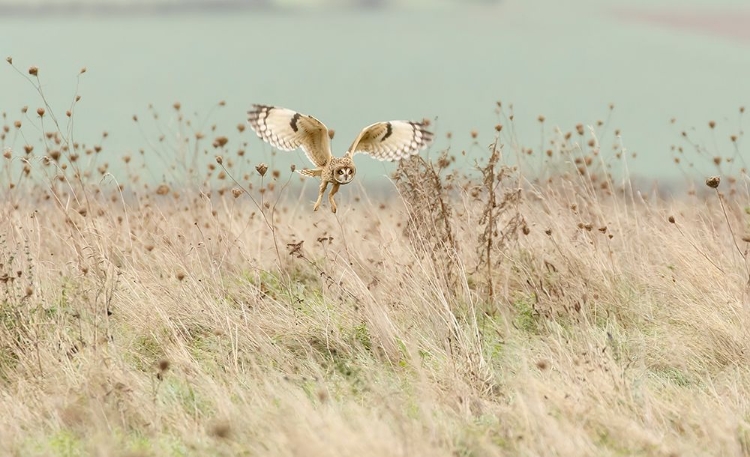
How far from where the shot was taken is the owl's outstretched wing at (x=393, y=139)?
5457mm

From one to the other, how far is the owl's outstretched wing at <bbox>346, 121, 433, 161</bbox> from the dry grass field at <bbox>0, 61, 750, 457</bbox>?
0.63 metres

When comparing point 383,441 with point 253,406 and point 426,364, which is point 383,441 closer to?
point 253,406

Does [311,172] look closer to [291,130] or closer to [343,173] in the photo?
[343,173]

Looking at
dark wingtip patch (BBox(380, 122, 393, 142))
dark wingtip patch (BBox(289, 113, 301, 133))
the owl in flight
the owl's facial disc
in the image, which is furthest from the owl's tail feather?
dark wingtip patch (BBox(380, 122, 393, 142))

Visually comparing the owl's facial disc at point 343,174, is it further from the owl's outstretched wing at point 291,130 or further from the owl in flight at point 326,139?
the owl's outstretched wing at point 291,130

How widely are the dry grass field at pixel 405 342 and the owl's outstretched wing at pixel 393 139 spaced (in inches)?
24.9

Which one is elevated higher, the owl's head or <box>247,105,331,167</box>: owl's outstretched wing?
<box>247,105,331,167</box>: owl's outstretched wing

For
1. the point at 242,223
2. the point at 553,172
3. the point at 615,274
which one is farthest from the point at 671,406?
Answer: the point at 242,223

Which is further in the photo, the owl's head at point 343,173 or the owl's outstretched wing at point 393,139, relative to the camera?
the owl's outstretched wing at point 393,139

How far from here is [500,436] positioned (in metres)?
4.45

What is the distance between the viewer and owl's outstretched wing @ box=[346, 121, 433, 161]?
17.9 feet

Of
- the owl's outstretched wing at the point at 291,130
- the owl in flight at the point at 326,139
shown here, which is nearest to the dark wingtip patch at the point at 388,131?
the owl in flight at the point at 326,139

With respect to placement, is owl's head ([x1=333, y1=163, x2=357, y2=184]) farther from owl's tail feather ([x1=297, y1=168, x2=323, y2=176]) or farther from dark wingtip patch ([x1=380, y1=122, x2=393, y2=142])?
dark wingtip patch ([x1=380, y1=122, x2=393, y2=142])

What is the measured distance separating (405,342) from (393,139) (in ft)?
3.88
